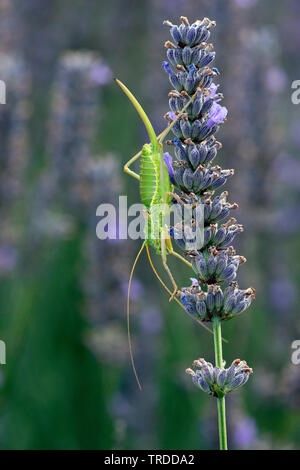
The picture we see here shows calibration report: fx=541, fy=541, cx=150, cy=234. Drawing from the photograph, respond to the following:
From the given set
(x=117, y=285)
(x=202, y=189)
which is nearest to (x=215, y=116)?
(x=202, y=189)

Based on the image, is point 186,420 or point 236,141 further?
point 236,141

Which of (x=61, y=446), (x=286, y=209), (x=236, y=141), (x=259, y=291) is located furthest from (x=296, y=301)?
(x=61, y=446)

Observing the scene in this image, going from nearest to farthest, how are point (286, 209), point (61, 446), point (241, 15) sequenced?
point (61, 446), point (241, 15), point (286, 209)

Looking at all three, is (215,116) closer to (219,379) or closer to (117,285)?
(219,379)

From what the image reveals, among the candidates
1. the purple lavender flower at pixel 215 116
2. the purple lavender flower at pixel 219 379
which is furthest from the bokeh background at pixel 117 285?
the purple lavender flower at pixel 215 116

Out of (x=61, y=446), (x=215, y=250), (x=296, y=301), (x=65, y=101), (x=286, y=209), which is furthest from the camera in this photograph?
(x=286, y=209)

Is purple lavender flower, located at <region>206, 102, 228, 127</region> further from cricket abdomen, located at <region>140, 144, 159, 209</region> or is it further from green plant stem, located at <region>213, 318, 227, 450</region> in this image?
green plant stem, located at <region>213, 318, 227, 450</region>

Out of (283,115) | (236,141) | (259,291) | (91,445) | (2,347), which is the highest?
(283,115)

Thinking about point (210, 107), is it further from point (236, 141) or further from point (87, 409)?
point (236, 141)

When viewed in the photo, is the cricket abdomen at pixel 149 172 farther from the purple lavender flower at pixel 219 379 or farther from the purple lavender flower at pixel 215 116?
the purple lavender flower at pixel 219 379
